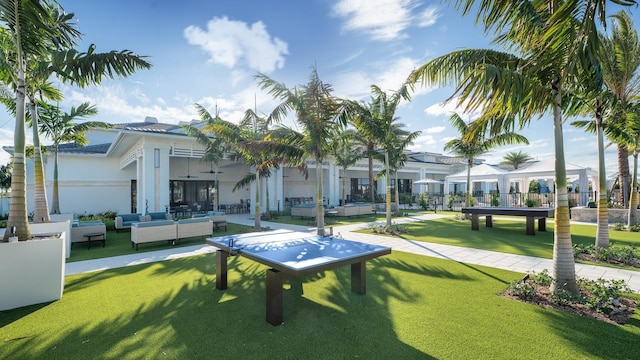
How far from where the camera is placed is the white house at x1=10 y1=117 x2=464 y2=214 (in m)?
15.2

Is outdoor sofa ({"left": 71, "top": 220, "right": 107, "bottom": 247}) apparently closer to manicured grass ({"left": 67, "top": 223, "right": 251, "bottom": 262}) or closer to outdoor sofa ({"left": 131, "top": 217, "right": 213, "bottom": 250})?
manicured grass ({"left": 67, "top": 223, "right": 251, "bottom": 262})

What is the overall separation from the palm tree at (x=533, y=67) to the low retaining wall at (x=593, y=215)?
1145 centimetres

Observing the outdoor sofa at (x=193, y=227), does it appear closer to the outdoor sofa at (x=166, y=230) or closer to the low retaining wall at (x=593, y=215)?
the outdoor sofa at (x=166, y=230)

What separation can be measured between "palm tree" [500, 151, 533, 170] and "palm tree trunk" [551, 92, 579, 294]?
3833 cm

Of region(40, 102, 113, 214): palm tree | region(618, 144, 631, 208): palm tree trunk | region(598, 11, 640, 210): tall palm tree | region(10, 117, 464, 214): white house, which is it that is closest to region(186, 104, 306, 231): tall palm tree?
region(10, 117, 464, 214): white house

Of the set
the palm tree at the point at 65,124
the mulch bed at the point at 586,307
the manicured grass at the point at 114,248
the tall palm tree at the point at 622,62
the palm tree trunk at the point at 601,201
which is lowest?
the manicured grass at the point at 114,248

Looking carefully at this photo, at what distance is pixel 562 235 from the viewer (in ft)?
15.9

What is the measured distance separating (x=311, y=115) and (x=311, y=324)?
665 cm

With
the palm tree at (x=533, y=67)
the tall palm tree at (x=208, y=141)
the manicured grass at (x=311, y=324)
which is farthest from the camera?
the tall palm tree at (x=208, y=141)

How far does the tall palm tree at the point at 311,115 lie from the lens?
942 centimetres

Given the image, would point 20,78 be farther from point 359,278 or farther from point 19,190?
point 359,278

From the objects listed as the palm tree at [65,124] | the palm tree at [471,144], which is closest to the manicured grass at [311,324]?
the palm tree at [65,124]

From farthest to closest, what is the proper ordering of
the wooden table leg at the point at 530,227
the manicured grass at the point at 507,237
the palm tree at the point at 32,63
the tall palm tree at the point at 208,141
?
1. the tall palm tree at the point at 208,141
2. the wooden table leg at the point at 530,227
3. the manicured grass at the point at 507,237
4. the palm tree at the point at 32,63

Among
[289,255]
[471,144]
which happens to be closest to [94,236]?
[289,255]
